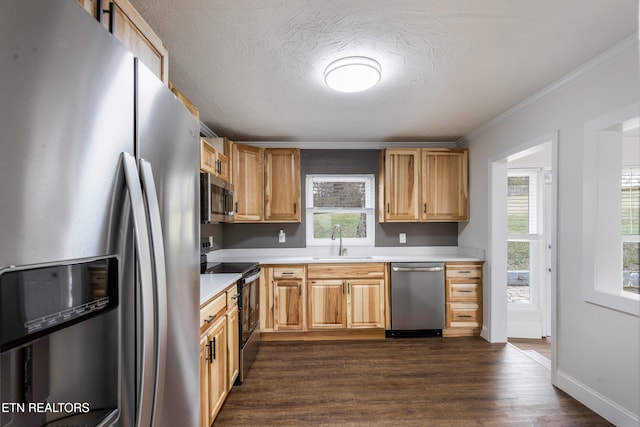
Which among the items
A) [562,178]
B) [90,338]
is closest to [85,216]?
[90,338]

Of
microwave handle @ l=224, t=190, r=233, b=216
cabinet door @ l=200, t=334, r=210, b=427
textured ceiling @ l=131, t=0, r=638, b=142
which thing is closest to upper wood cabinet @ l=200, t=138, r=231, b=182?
microwave handle @ l=224, t=190, r=233, b=216

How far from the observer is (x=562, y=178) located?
2523 millimetres

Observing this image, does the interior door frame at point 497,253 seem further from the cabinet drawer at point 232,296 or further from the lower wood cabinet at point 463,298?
the cabinet drawer at point 232,296

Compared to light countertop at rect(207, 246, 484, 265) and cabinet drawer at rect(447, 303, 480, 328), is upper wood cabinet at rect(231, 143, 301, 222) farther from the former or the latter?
cabinet drawer at rect(447, 303, 480, 328)

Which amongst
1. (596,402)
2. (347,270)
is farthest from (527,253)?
(347,270)

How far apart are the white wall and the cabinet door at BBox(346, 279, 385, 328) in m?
1.67

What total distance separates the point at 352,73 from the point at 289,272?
232 cm

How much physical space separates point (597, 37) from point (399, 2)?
1.31 meters

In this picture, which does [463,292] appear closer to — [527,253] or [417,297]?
[417,297]

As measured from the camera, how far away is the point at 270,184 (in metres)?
4.02

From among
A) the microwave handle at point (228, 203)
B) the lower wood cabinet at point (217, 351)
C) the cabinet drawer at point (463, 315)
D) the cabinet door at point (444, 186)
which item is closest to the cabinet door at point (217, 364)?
the lower wood cabinet at point (217, 351)

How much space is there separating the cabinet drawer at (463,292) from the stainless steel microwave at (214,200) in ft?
8.68

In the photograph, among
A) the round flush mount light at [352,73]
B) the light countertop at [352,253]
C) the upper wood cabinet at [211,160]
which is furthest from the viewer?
the light countertop at [352,253]

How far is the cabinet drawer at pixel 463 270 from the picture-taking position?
12.4 ft
